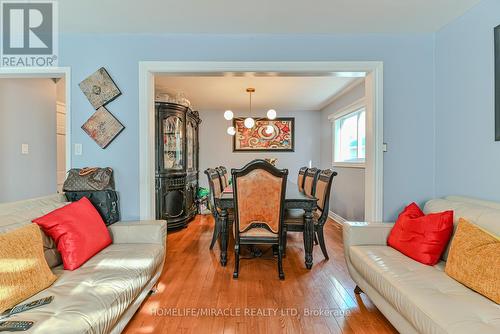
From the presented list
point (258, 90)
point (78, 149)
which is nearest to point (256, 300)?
point (78, 149)

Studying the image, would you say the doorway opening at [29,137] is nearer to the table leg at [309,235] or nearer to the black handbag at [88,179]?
the black handbag at [88,179]

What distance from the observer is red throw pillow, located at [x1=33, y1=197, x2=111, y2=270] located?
1.64 metres

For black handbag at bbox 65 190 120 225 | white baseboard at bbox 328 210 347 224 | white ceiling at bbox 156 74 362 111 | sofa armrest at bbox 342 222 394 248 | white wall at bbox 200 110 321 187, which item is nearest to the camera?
Answer: sofa armrest at bbox 342 222 394 248

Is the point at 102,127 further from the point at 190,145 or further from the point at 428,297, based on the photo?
the point at 428,297

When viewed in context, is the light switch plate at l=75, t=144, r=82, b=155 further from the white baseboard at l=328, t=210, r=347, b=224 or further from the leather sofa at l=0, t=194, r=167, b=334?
the white baseboard at l=328, t=210, r=347, b=224

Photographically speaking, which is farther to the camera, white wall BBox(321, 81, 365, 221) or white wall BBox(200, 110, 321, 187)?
white wall BBox(200, 110, 321, 187)

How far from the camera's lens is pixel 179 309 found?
1.90 metres

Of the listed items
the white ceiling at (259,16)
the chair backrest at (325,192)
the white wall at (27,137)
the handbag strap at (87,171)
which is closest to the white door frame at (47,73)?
the handbag strap at (87,171)

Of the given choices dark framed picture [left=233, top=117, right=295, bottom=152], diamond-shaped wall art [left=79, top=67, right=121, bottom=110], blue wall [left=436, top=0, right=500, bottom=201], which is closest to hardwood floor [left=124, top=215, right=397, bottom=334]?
blue wall [left=436, top=0, right=500, bottom=201]

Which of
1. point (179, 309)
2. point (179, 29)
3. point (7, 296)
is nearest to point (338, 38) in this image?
point (179, 29)

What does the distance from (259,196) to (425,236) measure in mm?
1289

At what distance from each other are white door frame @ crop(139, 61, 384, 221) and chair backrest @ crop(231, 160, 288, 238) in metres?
0.87

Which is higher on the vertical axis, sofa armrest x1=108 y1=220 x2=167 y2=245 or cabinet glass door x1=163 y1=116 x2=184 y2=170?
cabinet glass door x1=163 y1=116 x2=184 y2=170

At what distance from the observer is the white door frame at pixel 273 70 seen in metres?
2.42
